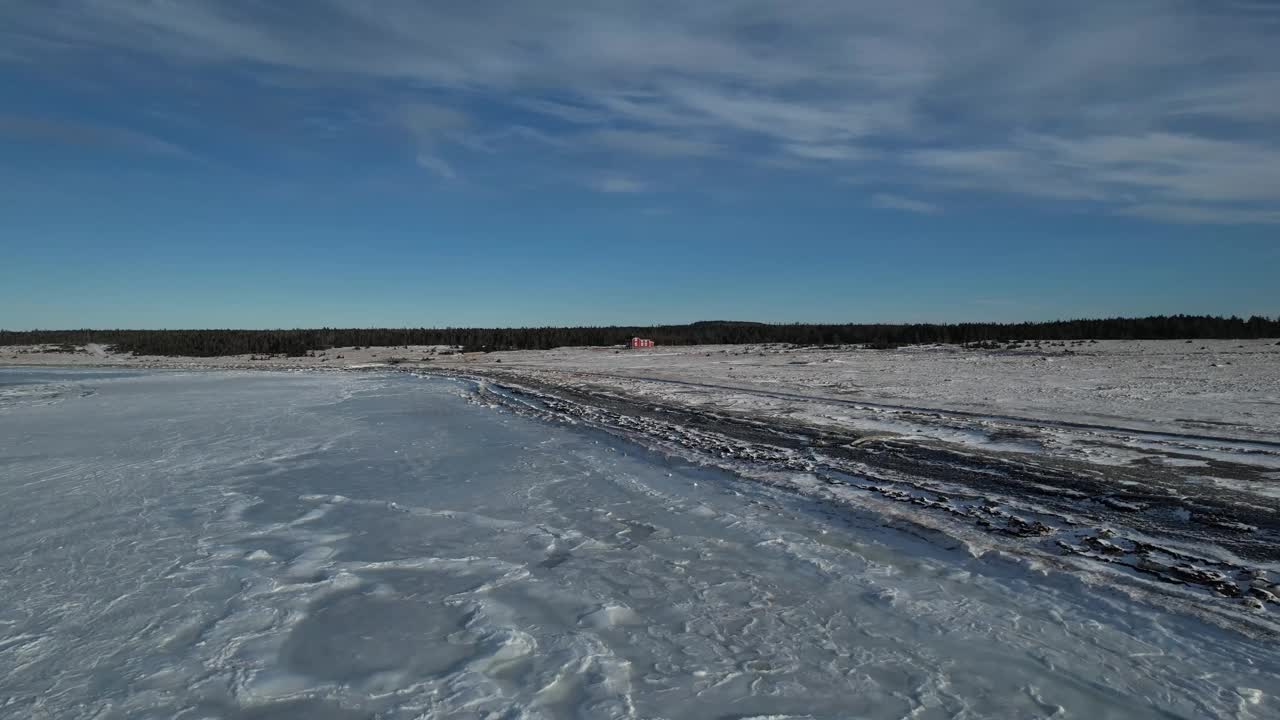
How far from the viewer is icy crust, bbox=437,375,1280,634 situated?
13.5 feet

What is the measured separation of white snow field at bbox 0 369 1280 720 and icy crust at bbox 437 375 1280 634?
275 millimetres

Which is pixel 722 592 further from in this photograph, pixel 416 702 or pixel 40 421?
pixel 40 421

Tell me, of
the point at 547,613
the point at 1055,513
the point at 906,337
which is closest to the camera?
the point at 547,613

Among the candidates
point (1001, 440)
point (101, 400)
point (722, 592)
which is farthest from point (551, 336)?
point (722, 592)

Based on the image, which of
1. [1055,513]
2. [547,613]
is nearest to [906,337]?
[1055,513]

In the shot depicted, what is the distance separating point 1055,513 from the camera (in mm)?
5555

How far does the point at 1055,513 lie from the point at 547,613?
13.4 ft

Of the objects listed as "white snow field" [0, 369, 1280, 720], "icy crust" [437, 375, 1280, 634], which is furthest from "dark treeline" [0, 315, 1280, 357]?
"white snow field" [0, 369, 1280, 720]

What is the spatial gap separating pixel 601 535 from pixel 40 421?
1295cm

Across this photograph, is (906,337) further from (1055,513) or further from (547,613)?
(547,613)

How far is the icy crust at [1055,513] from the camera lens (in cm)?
413

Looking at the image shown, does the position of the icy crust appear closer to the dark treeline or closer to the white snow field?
the white snow field

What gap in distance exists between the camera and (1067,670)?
10.9ft

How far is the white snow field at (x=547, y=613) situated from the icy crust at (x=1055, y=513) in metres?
0.27
